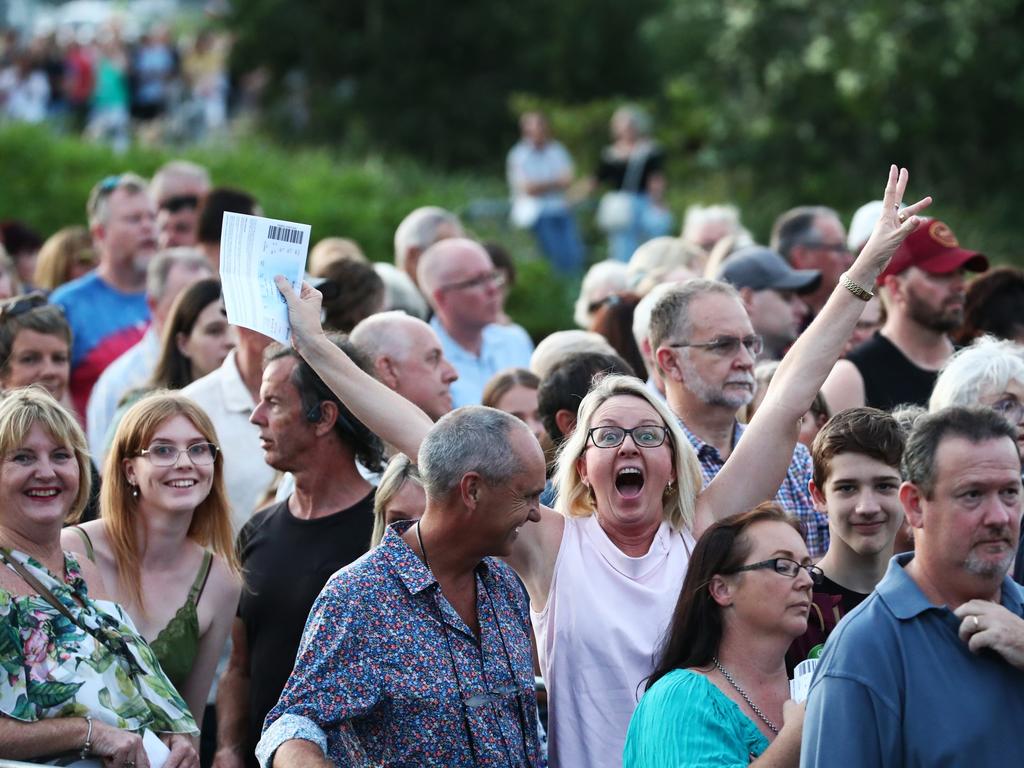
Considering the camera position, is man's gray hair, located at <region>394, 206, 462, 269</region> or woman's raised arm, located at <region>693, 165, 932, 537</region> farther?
man's gray hair, located at <region>394, 206, 462, 269</region>

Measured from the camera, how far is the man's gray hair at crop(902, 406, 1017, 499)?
4059 mm

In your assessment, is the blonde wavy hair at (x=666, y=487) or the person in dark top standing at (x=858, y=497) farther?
the person in dark top standing at (x=858, y=497)

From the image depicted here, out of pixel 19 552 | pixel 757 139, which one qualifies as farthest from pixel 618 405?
pixel 757 139

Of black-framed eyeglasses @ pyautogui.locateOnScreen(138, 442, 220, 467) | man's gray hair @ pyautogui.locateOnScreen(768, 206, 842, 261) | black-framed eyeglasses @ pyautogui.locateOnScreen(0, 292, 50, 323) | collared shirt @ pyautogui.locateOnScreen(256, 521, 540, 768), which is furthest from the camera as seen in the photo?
man's gray hair @ pyautogui.locateOnScreen(768, 206, 842, 261)

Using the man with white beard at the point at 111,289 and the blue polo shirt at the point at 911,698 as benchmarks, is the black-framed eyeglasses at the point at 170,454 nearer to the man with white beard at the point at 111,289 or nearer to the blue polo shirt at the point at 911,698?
the blue polo shirt at the point at 911,698

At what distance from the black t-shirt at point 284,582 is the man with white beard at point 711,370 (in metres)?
1.19

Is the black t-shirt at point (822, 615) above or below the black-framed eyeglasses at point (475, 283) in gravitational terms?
below

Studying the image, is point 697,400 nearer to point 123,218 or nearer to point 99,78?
point 123,218

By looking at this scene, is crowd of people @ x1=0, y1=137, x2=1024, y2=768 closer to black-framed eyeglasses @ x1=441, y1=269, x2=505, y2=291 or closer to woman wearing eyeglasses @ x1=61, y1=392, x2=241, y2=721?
woman wearing eyeglasses @ x1=61, y1=392, x2=241, y2=721

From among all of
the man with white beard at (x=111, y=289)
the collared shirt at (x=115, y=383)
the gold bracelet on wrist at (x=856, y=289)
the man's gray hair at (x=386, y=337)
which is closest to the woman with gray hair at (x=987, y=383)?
the gold bracelet on wrist at (x=856, y=289)

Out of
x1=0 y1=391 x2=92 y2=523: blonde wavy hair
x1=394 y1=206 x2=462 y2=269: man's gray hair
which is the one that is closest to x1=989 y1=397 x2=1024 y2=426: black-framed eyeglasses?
x1=0 y1=391 x2=92 y2=523: blonde wavy hair

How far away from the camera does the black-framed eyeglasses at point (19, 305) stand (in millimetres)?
7191

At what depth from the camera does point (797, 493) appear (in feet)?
20.4

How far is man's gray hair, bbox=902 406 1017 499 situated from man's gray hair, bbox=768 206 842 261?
5.42 metres
